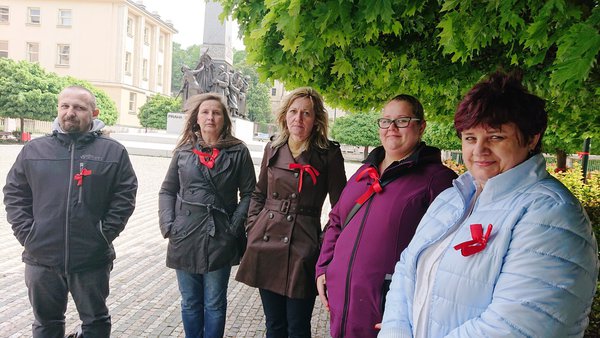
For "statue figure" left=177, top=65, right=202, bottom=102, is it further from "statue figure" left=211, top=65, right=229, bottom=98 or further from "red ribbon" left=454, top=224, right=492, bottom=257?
"red ribbon" left=454, top=224, right=492, bottom=257

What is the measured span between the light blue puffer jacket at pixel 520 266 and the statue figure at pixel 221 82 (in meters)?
22.3

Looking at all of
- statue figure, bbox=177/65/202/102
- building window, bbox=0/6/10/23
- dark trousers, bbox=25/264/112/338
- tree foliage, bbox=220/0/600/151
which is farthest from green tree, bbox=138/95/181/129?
dark trousers, bbox=25/264/112/338

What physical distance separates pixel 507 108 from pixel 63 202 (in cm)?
279

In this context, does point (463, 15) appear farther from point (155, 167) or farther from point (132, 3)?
point (132, 3)

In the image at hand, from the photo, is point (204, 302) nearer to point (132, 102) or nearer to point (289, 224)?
point (289, 224)

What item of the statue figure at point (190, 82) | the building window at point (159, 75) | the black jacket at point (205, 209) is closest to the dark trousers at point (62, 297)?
the black jacket at point (205, 209)

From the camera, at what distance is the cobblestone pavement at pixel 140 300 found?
4.56 metres

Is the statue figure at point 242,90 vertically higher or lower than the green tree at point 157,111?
higher

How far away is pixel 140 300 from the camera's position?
5379 millimetres

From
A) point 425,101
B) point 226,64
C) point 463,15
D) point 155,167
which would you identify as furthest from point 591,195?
point 226,64

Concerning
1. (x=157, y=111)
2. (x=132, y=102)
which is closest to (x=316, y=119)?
(x=157, y=111)

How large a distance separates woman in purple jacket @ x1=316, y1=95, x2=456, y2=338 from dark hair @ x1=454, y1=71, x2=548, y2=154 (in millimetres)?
750

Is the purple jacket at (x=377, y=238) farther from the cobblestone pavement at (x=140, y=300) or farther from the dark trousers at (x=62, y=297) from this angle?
the cobblestone pavement at (x=140, y=300)

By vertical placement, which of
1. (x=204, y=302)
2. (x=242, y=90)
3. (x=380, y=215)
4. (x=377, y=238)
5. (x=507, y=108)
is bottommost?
(x=204, y=302)
